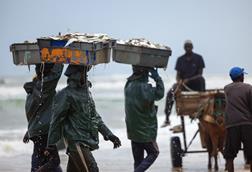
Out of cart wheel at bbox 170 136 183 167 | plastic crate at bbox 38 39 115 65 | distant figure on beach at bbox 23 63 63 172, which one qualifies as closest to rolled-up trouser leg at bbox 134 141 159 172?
distant figure on beach at bbox 23 63 63 172

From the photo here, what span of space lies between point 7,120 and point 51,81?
24011 mm

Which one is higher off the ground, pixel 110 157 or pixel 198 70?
pixel 198 70

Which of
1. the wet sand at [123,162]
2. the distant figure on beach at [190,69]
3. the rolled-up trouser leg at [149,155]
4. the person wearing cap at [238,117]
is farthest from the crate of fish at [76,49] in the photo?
the distant figure on beach at [190,69]

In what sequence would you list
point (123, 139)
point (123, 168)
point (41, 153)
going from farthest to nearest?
point (123, 139)
point (123, 168)
point (41, 153)

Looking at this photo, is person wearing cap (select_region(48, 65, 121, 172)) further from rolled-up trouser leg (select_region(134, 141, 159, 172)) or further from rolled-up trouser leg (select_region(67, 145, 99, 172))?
rolled-up trouser leg (select_region(134, 141, 159, 172))

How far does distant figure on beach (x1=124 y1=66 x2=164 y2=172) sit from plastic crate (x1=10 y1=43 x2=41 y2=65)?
1902 mm

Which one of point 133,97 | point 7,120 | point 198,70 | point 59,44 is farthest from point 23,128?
point 59,44

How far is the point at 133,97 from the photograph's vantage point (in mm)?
12445

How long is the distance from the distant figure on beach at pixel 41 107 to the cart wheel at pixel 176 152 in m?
5.43

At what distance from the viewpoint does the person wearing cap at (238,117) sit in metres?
12.2

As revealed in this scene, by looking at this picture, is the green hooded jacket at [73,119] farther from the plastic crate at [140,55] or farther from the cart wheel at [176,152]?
the cart wheel at [176,152]

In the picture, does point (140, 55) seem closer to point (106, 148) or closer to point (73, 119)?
point (73, 119)

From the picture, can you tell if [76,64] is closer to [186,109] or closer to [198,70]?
[186,109]

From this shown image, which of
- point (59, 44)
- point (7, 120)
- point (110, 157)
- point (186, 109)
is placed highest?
point (59, 44)
